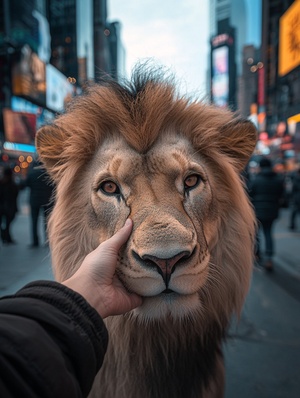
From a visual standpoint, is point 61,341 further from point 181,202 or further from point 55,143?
point 55,143

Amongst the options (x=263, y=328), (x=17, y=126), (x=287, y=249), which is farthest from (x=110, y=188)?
(x=17, y=126)

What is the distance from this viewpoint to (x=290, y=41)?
25.8 ft

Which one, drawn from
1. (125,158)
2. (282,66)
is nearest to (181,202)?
(125,158)

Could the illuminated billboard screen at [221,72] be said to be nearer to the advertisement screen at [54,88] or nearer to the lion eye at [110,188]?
the advertisement screen at [54,88]

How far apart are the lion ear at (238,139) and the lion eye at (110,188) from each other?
623 mm

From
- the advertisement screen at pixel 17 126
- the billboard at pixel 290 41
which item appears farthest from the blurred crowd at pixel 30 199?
the advertisement screen at pixel 17 126

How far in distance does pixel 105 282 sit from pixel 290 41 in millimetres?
8779

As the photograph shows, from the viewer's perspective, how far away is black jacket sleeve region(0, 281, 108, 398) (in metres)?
0.70

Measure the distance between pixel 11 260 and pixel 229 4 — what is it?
16153 centimetres

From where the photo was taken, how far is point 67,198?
161cm

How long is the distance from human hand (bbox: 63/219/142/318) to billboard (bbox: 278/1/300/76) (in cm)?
775

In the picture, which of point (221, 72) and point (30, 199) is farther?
point (221, 72)

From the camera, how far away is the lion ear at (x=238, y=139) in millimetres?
1644

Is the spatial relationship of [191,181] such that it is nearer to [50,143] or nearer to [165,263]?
[165,263]
